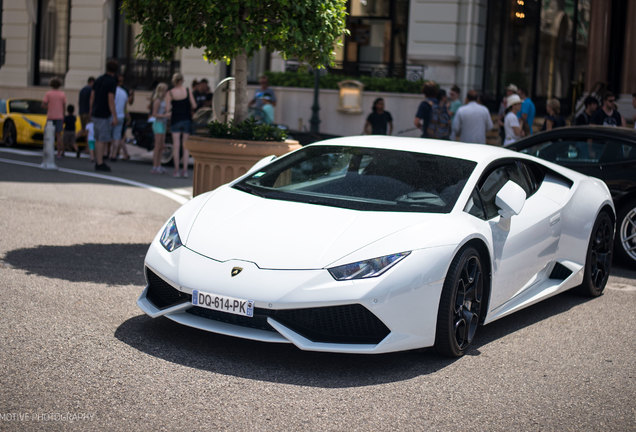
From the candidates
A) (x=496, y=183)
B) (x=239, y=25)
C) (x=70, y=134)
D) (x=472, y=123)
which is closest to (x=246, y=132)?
(x=239, y=25)

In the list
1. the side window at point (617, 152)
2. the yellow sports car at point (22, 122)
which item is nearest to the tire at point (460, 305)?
the side window at point (617, 152)

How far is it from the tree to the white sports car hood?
358 cm

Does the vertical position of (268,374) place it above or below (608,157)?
below

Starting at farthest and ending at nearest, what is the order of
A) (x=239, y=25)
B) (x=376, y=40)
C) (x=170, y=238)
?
(x=376, y=40) < (x=239, y=25) < (x=170, y=238)

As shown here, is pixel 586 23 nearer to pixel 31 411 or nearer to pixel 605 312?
pixel 605 312

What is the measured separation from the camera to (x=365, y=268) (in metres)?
5.19

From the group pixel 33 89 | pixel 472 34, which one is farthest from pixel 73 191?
pixel 33 89

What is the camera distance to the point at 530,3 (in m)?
25.1

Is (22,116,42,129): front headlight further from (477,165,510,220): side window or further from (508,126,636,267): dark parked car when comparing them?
(477,165,510,220): side window

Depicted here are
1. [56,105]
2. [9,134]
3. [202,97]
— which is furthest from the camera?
[9,134]

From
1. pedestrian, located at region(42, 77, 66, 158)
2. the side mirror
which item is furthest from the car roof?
pedestrian, located at region(42, 77, 66, 158)

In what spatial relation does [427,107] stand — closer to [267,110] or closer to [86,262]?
[267,110]

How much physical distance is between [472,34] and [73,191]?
46.7 ft

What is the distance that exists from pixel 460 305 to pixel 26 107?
60.9 ft
